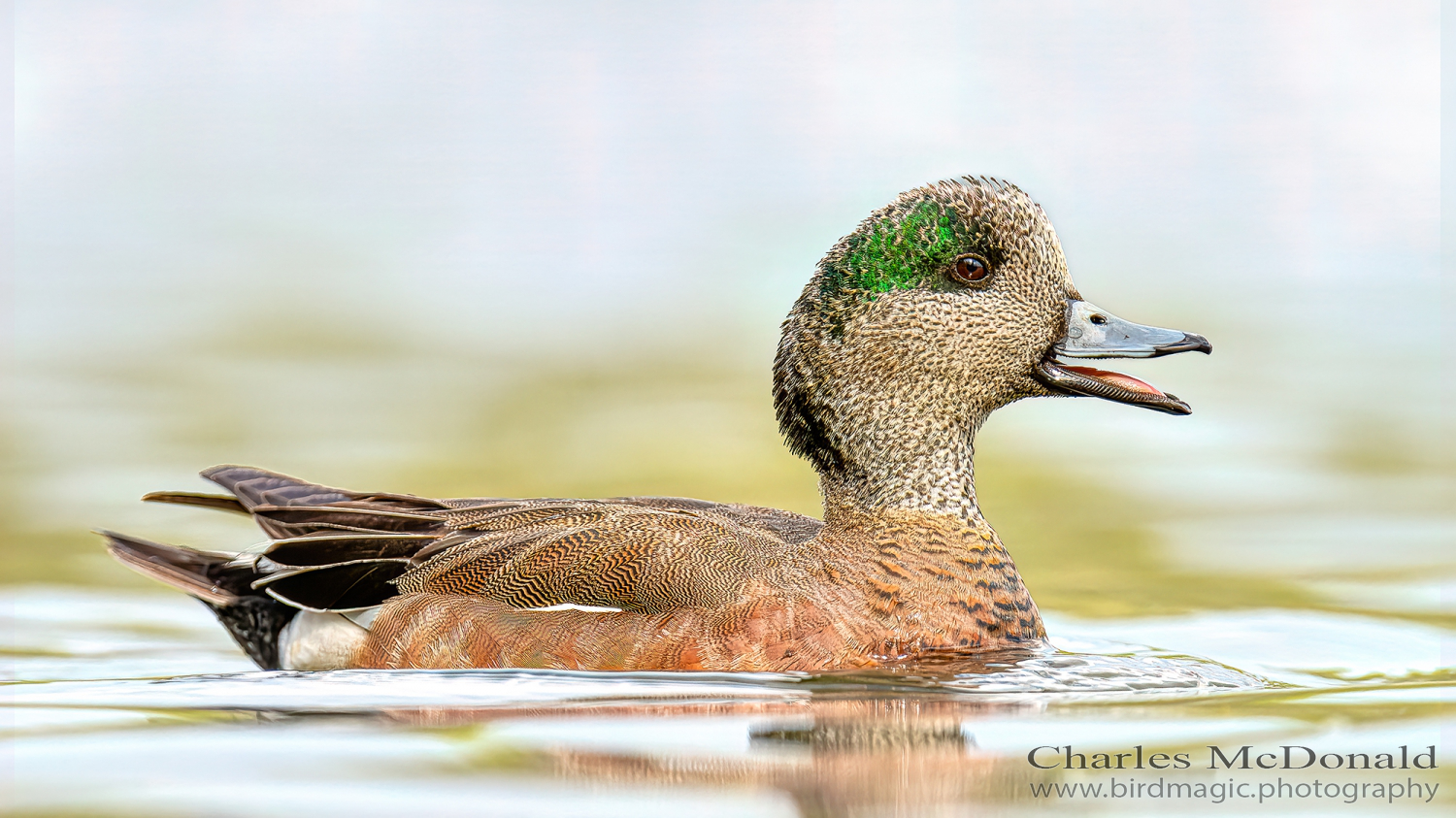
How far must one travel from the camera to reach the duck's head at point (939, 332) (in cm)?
771

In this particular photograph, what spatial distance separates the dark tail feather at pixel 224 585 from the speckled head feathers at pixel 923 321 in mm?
2145

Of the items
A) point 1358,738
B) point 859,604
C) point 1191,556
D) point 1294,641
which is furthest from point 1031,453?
point 1358,738

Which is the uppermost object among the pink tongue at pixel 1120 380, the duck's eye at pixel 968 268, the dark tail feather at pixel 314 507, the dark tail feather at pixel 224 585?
the duck's eye at pixel 968 268

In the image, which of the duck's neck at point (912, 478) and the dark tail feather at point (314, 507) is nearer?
the duck's neck at point (912, 478)

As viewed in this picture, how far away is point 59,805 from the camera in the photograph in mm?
5496

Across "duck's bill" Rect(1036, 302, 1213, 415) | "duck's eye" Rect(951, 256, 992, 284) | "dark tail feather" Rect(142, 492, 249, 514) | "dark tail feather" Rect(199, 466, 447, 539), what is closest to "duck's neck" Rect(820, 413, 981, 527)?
"duck's bill" Rect(1036, 302, 1213, 415)

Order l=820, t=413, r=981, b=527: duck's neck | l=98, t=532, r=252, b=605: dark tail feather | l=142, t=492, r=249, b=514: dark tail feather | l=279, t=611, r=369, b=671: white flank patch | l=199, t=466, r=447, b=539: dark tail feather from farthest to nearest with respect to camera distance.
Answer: l=142, t=492, r=249, b=514: dark tail feather < l=98, t=532, r=252, b=605: dark tail feather < l=199, t=466, r=447, b=539: dark tail feather < l=820, t=413, r=981, b=527: duck's neck < l=279, t=611, r=369, b=671: white flank patch

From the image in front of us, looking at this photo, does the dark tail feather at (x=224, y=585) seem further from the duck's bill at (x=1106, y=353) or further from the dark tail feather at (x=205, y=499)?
the duck's bill at (x=1106, y=353)

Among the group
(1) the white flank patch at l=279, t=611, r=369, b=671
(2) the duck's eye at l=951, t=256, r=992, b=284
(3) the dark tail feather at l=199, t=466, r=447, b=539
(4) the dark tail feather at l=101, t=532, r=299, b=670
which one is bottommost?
(1) the white flank patch at l=279, t=611, r=369, b=671

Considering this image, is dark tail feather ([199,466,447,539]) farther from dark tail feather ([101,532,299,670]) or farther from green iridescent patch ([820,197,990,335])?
green iridescent patch ([820,197,990,335])

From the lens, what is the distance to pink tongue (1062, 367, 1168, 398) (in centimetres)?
770

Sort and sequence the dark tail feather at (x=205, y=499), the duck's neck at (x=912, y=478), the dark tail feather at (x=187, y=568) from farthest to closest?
the dark tail feather at (x=205, y=499) < the dark tail feather at (x=187, y=568) < the duck's neck at (x=912, y=478)

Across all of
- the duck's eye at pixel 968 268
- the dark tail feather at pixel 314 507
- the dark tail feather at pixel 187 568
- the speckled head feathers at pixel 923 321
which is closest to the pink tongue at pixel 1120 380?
the speckled head feathers at pixel 923 321

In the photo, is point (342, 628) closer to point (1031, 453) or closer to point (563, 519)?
point (563, 519)
